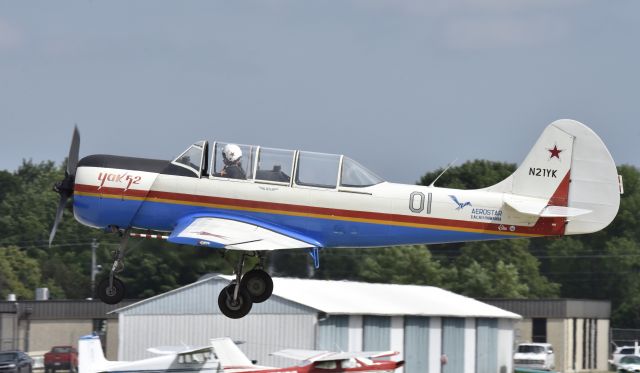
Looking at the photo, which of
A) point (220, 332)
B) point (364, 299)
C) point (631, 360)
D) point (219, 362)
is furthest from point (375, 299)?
point (631, 360)

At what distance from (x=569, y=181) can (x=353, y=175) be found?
12.3 feet

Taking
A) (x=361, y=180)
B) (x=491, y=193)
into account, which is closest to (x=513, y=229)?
(x=491, y=193)

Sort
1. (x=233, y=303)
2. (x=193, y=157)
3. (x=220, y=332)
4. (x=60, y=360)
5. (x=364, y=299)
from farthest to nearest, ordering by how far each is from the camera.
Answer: (x=60, y=360), (x=364, y=299), (x=220, y=332), (x=193, y=157), (x=233, y=303)

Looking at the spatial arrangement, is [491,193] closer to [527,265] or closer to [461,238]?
[461,238]

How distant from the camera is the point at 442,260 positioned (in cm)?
8775

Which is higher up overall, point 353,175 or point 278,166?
point 278,166

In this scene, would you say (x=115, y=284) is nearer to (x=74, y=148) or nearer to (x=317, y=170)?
(x=74, y=148)

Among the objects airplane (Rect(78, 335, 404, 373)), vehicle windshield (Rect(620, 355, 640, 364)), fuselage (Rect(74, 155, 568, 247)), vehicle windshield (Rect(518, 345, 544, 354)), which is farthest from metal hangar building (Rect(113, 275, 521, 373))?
fuselage (Rect(74, 155, 568, 247))

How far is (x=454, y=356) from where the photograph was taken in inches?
1789

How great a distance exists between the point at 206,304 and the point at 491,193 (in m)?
20.9

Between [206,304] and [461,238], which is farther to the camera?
[206,304]

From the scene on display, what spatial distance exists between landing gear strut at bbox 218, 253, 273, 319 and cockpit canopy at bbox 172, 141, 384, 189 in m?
1.44

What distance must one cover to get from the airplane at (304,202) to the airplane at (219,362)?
1090 cm

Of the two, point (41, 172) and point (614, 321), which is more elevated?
point (41, 172)
